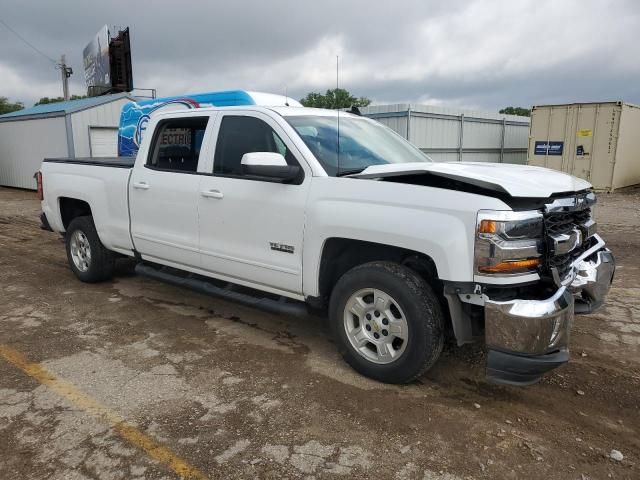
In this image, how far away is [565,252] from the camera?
10.6 feet

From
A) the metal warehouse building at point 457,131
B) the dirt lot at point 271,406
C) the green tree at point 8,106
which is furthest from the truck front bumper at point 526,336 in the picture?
the green tree at point 8,106

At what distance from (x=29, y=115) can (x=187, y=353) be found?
56.7ft

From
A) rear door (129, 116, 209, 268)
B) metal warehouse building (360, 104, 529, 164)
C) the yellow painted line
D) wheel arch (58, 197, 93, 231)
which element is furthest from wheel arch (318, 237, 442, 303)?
metal warehouse building (360, 104, 529, 164)

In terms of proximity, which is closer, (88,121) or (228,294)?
(228,294)

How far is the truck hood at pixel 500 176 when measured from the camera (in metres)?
3.05

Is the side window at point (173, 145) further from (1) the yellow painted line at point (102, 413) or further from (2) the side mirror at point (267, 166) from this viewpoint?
(1) the yellow painted line at point (102, 413)

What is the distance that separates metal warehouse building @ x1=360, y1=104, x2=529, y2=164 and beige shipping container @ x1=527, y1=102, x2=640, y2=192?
277 centimetres

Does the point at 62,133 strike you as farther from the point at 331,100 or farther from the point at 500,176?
the point at 500,176

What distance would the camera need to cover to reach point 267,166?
12.0 feet

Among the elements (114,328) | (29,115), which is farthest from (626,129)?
(29,115)

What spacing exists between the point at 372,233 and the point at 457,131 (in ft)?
57.0

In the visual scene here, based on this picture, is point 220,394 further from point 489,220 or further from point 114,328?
point 489,220

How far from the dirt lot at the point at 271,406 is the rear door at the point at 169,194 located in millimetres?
685

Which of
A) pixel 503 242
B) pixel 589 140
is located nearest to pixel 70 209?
pixel 503 242
